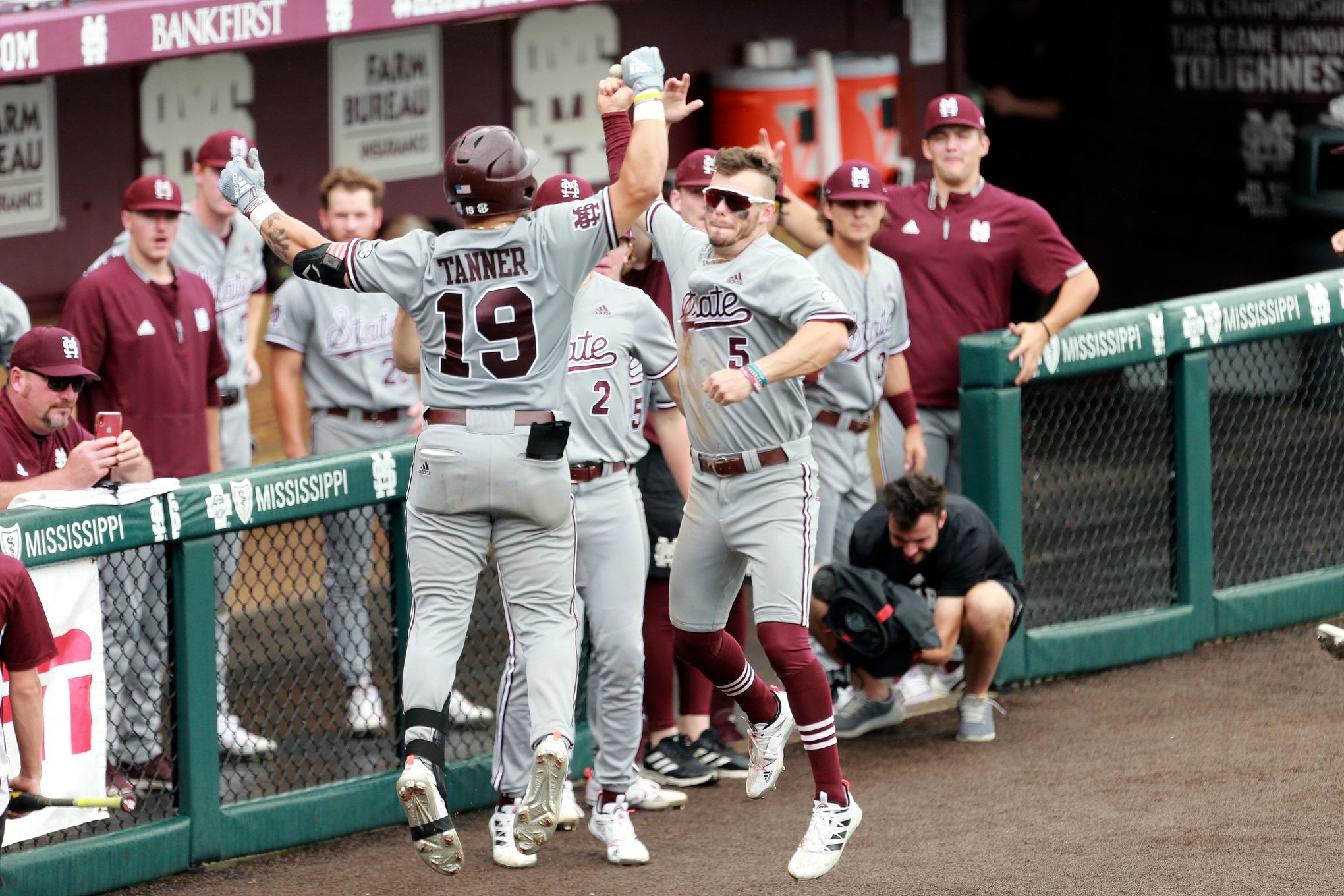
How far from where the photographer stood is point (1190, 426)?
7.26 meters

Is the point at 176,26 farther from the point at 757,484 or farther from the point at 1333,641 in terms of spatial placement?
the point at 1333,641

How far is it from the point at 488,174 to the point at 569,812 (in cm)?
200

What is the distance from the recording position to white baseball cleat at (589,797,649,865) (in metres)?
5.39

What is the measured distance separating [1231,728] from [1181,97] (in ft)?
23.2

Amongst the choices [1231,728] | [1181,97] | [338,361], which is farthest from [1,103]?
[1181,97]

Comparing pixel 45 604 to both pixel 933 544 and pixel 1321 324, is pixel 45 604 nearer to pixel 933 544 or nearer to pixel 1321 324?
pixel 933 544

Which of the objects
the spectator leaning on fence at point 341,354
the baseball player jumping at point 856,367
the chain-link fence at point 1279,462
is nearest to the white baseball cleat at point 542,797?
the spectator leaning on fence at point 341,354

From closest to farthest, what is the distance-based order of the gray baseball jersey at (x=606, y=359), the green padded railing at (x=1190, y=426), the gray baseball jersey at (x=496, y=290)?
the gray baseball jersey at (x=496, y=290) < the gray baseball jersey at (x=606, y=359) < the green padded railing at (x=1190, y=426)

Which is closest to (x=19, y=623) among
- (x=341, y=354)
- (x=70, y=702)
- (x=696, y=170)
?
(x=70, y=702)

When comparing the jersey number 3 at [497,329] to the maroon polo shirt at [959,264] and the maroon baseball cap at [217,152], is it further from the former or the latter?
the maroon polo shirt at [959,264]

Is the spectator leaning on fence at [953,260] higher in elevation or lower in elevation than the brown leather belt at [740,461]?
higher

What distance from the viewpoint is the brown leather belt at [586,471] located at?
5.59m

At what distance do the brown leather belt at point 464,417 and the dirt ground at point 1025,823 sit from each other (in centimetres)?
128

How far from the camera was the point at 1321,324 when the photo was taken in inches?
299
